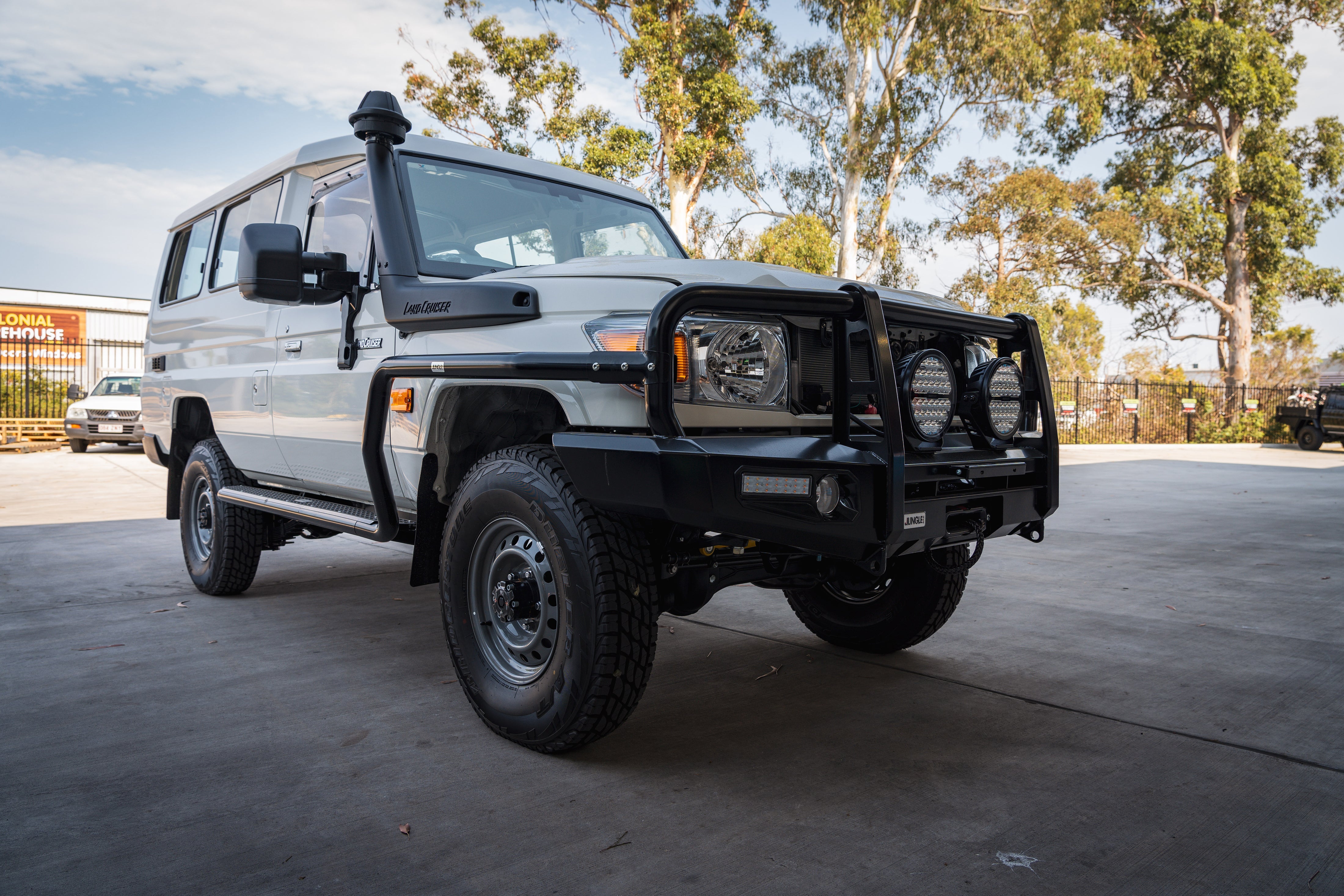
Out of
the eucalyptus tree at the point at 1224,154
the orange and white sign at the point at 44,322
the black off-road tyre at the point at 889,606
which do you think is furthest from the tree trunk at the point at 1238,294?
the orange and white sign at the point at 44,322

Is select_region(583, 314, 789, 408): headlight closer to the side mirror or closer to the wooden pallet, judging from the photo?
the side mirror

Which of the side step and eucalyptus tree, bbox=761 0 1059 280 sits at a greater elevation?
eucalyptus tree, bbox=761 0 1059 280

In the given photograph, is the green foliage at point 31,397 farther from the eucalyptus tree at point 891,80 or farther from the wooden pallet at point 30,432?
the eucalyptus tree at point 891,80

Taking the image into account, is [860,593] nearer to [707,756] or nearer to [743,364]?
[707,756]

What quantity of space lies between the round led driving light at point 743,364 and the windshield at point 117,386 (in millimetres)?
18555

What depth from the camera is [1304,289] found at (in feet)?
98.1

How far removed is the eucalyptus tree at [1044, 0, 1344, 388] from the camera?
1051 inches

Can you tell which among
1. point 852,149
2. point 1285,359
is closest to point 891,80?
point 852,149

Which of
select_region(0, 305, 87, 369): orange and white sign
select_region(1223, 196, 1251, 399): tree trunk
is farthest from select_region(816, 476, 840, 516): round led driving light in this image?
select_region(0, 305, 87, 369): orange and white sign

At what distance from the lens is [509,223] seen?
13.0 ft

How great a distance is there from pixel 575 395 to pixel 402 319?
101 centimetres

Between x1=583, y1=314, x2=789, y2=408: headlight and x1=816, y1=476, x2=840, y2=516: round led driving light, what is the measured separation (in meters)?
0.38

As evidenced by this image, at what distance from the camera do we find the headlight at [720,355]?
2.66m

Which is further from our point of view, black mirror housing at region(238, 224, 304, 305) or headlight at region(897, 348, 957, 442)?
black mirror housing at region(238, 224, 304, 305)
